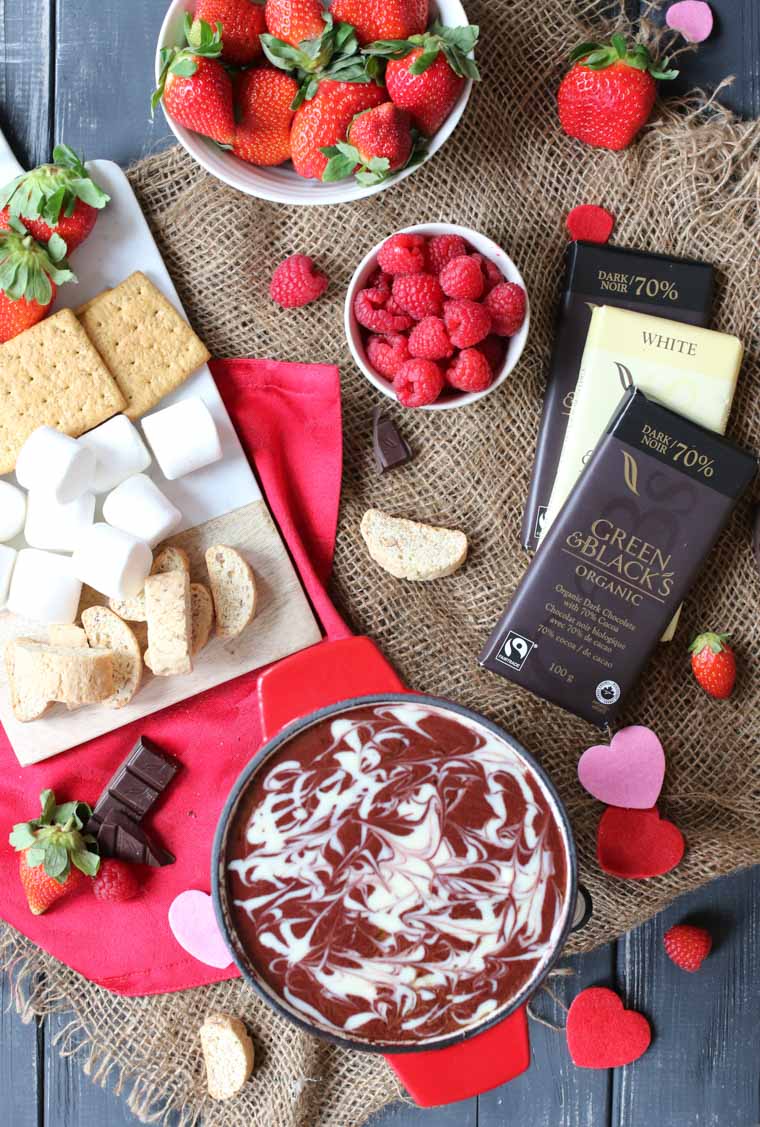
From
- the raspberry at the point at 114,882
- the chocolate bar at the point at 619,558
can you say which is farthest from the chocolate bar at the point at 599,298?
the raspberry at the point at 114,882

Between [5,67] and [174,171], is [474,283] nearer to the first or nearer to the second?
[174,171]

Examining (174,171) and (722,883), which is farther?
(722,883)

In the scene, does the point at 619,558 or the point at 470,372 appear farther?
the point at 619,558

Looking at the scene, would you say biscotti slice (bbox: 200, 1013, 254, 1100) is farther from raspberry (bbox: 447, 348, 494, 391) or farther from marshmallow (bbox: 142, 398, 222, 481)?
raspberry (bbox: 447, 348, 494, 391)

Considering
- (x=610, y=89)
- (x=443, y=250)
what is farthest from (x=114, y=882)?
(x=610, y=89)

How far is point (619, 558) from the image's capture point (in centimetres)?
191

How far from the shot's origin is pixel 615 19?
6.66 ft

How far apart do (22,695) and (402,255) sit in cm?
110

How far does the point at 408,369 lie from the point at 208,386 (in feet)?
1.44

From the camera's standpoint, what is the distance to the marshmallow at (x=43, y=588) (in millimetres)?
1915

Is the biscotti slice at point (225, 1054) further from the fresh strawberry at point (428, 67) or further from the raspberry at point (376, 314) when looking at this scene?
the fresh strawberry at point (428, 67)

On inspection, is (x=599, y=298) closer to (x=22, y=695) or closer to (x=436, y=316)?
(x=436, y=316)

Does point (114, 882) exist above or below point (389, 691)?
below

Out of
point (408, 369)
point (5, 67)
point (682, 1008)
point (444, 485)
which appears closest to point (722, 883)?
point (682, 1008)
